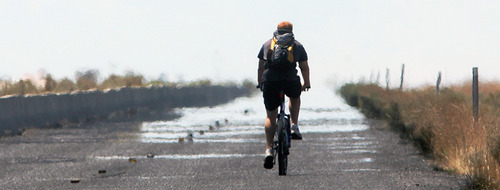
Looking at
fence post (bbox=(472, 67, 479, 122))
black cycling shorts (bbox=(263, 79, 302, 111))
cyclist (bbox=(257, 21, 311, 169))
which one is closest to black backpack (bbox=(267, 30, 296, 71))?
cyclist (bbox=(257, 21, 311, 169))

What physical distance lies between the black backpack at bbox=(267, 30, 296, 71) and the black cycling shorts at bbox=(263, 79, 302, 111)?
0.18 m

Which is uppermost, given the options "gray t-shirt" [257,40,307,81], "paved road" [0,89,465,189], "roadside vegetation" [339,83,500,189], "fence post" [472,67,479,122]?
"gray t-shirt" [257,40,307,81]

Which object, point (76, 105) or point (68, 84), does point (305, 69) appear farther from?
point (68, 84)

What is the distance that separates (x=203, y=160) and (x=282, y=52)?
19.3 ft

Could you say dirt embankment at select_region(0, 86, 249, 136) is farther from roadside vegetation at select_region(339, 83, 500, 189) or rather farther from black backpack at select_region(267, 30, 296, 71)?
black backpack at select_region(267, 30, 296, 71)

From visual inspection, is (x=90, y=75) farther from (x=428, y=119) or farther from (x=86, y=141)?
(x=428, y=119)

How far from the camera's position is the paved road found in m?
13.4

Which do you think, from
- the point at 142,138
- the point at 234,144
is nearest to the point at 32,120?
the point at 142,138

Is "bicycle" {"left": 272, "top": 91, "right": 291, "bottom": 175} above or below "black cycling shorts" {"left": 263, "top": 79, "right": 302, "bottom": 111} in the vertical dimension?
below

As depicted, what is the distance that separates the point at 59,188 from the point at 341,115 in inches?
860

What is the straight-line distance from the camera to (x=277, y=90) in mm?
11664

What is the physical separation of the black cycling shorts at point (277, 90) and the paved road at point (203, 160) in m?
1.33

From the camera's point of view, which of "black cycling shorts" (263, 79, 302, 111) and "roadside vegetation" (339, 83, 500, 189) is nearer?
"black cycling shorts" (263, 79, 302, 111)

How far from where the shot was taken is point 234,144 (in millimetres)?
20469
